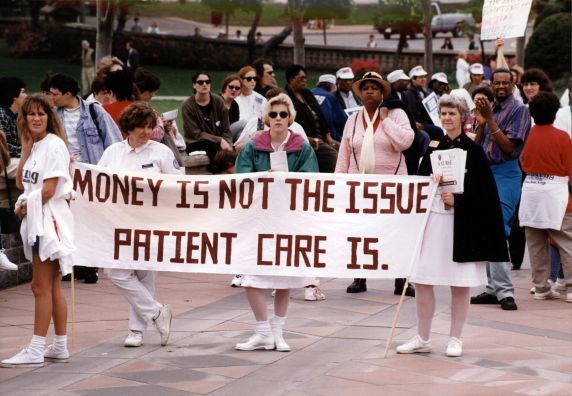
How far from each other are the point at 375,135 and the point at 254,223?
1.79m

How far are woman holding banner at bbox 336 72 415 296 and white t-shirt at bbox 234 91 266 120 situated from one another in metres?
4.17

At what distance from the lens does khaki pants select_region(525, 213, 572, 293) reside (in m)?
11.0

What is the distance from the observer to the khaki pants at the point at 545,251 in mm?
10953

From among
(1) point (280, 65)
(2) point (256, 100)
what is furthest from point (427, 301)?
(1) point (280, 65)

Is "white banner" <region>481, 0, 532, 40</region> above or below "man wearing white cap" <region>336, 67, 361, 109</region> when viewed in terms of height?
above

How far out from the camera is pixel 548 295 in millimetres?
11031

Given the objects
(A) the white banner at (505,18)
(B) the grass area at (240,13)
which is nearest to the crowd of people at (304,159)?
(A) the white banner at (505,18)

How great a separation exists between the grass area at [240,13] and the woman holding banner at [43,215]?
145ft

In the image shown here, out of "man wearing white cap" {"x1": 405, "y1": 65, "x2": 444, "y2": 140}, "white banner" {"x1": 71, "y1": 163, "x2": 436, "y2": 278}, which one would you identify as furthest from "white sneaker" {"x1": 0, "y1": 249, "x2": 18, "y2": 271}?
"man wearing white cap" {"x1": 405, "y1": 65, "x2": 444, "y2": 140}

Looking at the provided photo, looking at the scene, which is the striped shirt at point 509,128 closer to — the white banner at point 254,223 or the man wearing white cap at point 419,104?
the white banner at point 254,223

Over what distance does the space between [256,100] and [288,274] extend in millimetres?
6040

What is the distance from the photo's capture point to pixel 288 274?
8695mm

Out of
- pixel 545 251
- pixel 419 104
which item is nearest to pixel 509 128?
pixel 545 251

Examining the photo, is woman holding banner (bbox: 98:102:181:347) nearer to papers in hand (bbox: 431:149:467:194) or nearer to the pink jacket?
the pink jacket
